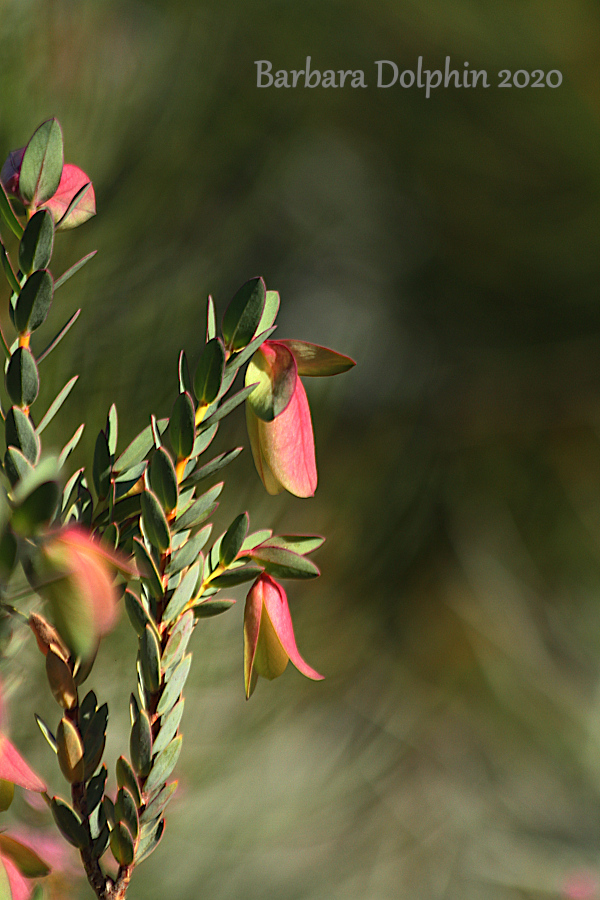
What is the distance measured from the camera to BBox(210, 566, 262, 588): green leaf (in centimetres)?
12

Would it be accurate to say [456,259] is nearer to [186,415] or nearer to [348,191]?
Result: [348,191]

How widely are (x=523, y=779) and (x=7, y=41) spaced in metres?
0.57

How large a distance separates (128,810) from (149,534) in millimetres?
48

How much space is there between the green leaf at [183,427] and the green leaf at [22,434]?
0.02 m

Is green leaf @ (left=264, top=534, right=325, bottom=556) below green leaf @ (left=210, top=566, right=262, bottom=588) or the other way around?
the other way around

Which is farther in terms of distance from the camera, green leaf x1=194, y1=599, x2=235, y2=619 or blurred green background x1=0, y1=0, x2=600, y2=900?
blurred green background x1=0, y1=0, x2=600, y2=900

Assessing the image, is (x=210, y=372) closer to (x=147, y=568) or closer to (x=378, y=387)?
(x=147, y=568)

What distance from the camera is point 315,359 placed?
0.41 ft

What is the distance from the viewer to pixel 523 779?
51 centimetres

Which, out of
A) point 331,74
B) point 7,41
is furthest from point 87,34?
point 331,74

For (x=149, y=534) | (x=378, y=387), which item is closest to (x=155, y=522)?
(x=149, y=534)

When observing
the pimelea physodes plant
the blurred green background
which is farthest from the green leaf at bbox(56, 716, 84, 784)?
the blurred green background

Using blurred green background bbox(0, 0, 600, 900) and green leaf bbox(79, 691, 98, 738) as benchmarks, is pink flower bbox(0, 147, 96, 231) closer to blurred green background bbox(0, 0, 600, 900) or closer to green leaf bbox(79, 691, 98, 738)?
green leaf bbox(79, 691, 98, 738)

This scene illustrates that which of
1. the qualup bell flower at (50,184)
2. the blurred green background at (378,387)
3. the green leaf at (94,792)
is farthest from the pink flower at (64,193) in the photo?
the blurred green background at (378,387)
